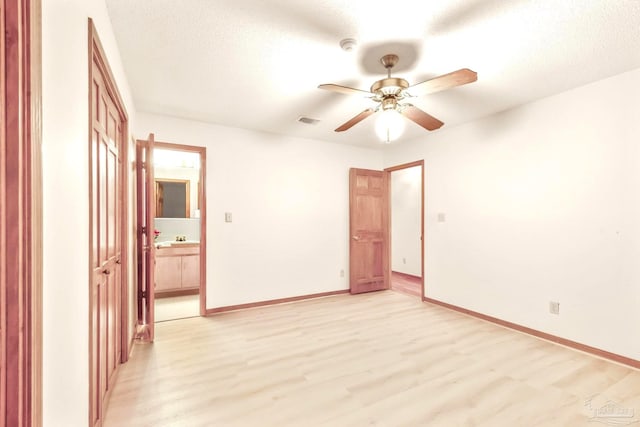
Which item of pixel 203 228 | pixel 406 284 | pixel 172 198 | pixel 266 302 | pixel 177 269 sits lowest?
pixel 406 284

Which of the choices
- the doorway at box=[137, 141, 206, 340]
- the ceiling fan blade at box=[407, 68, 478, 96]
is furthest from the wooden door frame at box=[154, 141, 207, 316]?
the ceiling fan blade at box=[407, 68, 478, 96]

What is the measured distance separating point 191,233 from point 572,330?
221 inches

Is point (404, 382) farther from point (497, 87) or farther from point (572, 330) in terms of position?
point (497, 87)

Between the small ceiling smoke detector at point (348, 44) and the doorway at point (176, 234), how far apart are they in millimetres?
2078

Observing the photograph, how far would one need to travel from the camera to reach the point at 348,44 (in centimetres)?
214

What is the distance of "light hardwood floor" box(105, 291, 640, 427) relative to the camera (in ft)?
6.31

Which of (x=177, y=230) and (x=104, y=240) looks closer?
(x=104, y=240)

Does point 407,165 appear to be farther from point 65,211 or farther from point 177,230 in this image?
point 65,211

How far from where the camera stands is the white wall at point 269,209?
3949mm

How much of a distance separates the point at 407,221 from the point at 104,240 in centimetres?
593

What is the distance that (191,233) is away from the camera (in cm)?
559

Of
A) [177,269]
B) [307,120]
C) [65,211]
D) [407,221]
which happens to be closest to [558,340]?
[307,120]

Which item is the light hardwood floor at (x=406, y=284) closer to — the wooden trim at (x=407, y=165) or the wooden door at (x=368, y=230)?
the wooden door at (x=368, y=230)

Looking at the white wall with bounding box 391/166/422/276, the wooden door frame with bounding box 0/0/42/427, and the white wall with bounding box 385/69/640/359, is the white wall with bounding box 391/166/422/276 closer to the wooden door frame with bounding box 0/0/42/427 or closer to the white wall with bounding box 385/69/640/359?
the white wall with bounding box 385/69/640/359
